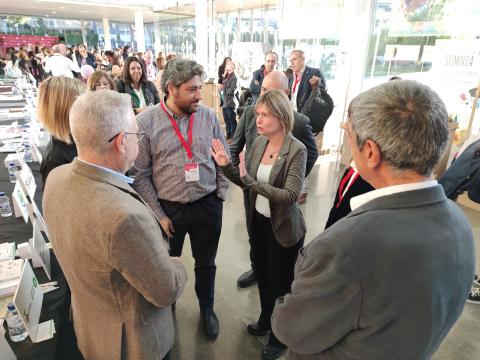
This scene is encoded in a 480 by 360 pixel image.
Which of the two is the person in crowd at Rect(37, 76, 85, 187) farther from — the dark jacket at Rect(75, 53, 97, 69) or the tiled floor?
the dark jacket at Rect(75, 53, 97, 69)

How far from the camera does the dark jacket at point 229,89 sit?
639cm

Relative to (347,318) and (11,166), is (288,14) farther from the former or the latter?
(347,318)

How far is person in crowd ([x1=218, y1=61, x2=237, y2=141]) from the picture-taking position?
6406 millimetres

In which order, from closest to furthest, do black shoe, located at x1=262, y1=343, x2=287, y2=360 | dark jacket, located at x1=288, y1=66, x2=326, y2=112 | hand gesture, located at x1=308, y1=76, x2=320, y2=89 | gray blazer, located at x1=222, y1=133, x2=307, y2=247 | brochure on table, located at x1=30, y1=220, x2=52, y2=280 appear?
1. brochure on table, located at x1=30, y1=220, x2=52, y2=280
2. gray blazer, located at x1=222, y1=133, x2=307, y2=247
3. black shoe, located at x1=262, y1=343, x2=287, y2=360
4. hand gesture, located at x1=308, y1=76, x2=320, y2=89
5. dark jacket, located at x1=288, y1=66, x2=326, y2=112

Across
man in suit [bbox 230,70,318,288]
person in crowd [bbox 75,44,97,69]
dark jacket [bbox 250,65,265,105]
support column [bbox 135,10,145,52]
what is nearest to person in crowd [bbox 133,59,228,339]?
man in suit [bbox 230,70,318,288]

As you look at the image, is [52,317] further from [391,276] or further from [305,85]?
[305,85]

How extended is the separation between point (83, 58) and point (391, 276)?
12878mm

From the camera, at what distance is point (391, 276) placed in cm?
65

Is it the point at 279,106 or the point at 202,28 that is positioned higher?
the point at 202,28

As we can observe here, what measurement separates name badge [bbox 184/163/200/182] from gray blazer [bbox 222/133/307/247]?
0.53 feet

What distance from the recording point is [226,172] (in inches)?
67.4

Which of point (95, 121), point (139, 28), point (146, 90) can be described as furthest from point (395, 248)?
point (139, 28)

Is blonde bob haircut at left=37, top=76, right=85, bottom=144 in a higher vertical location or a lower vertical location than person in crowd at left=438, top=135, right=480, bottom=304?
higher

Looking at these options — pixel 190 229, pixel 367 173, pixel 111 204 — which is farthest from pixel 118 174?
pixel 190 229
